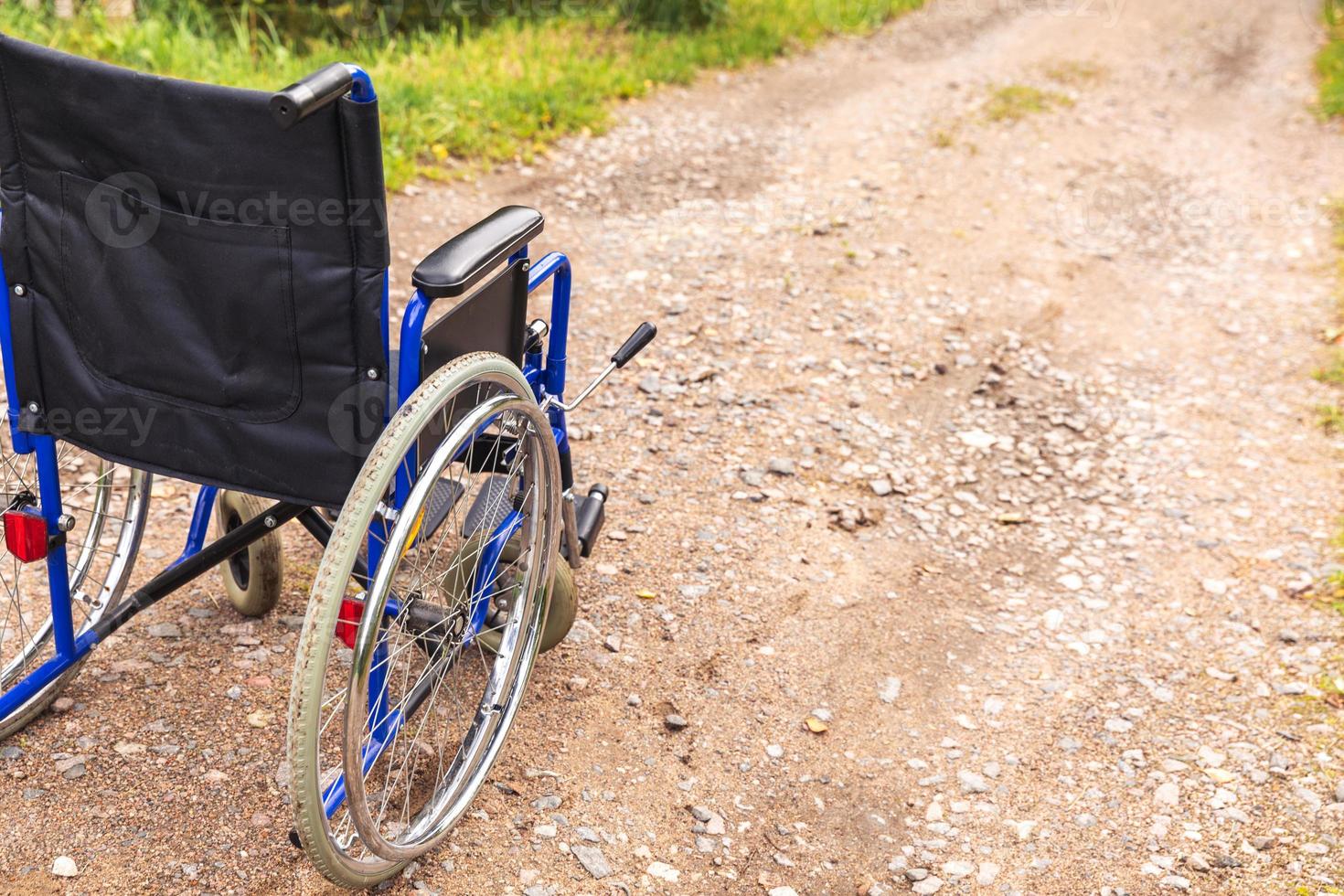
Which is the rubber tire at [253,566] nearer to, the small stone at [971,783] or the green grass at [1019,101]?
the small stone at [971,783]

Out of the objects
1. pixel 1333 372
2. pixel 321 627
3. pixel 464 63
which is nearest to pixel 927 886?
pixel 321 627

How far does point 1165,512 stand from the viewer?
379 cm

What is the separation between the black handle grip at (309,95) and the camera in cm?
167

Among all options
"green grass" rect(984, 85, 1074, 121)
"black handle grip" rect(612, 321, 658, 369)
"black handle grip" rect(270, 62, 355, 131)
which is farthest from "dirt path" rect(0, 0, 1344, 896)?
"black handle grip" rect(270, 62, 355, 131)

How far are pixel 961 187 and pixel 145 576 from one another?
437cm

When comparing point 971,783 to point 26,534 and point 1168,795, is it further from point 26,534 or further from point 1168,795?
point 26,534

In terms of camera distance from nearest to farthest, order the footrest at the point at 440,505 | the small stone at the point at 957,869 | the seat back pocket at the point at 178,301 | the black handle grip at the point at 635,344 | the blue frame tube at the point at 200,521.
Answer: the seat back pocket at the point at 178,301
the footrest at the point at 440,505
the small stone at the point at 957,869
the blue frame tube at the point at 200,521
the black handle grip at the point at 635,344

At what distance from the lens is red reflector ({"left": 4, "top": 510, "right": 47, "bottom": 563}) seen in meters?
2.22

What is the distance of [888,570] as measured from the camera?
3412 millimetres

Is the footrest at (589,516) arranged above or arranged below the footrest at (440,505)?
below

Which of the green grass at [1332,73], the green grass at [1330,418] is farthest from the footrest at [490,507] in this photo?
the green grass at [1332,73]

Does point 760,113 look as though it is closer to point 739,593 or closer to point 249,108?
point 739,593

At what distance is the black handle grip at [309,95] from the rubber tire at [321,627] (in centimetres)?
44

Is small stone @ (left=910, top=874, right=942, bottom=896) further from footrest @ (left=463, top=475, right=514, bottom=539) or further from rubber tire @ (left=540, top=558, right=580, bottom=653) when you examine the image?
footrest @ (left=463, top=475, right=514, bottom=539)
